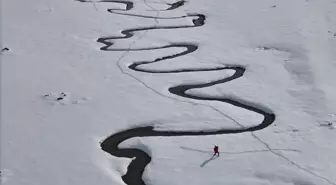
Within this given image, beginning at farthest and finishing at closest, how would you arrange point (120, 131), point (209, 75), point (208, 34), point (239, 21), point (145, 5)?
point (145, 5)
point (239, 21)
point (208, 34)
point (209, 75)
point (120, 131)

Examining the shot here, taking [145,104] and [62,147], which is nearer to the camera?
[62,147]

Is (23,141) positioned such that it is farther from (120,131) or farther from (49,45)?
(49,45)

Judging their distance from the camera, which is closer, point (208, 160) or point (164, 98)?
point (208, 160)

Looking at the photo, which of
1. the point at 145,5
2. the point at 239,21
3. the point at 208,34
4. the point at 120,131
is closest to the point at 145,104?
the point at 120,131

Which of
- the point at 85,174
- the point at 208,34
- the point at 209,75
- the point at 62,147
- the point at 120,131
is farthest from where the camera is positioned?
the point at 208,34

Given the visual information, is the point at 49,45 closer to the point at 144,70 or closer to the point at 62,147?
the point at 144,70

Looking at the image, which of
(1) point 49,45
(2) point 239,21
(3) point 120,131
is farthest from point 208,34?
(3) point 120,131
